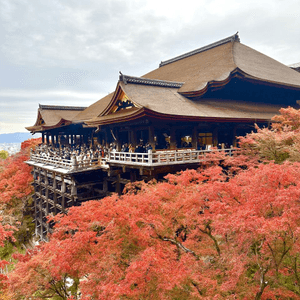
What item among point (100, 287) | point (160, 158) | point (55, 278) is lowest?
point (55, 278)

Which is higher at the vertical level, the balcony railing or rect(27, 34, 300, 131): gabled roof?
rect(27, 34, 300, 131): gabled roof

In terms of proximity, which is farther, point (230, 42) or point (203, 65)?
point (230, 42)

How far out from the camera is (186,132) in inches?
677

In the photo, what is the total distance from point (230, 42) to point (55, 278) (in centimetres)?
2636

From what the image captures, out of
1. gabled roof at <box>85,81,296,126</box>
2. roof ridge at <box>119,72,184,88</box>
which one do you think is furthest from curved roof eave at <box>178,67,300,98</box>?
roof ridge at <box>119,72,184,88</box>

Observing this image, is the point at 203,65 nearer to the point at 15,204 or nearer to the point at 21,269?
the point at 21,269

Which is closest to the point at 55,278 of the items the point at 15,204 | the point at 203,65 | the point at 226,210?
the point at 226,210

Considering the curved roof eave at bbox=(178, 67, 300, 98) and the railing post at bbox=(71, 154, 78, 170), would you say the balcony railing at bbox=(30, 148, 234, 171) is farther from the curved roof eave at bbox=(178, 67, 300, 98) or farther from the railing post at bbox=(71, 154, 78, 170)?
the curved roof eave at bbox=(178, 67, 300, 98)

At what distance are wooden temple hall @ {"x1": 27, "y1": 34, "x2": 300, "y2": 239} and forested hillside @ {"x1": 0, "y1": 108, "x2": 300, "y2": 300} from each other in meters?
4.55

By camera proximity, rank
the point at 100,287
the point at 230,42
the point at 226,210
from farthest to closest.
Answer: the point at 230,42 < the point at 226,210 < the point at 100,287

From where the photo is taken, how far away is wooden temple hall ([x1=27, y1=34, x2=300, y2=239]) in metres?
14.6

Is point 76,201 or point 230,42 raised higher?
point 230,42

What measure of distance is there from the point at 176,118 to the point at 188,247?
7625mm

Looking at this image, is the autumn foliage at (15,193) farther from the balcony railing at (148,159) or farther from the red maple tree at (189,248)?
the red maple tree at (189,248)
